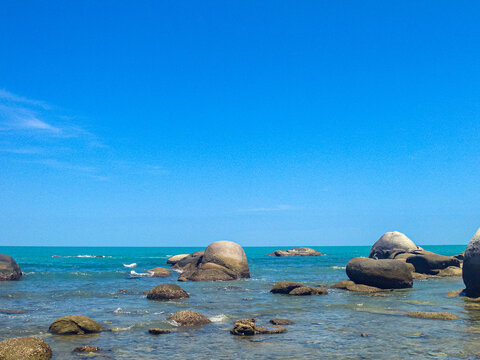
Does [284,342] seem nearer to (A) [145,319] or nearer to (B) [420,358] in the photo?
(B) [420,358]

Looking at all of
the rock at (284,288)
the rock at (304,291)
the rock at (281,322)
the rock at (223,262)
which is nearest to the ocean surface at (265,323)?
the rock at (281,322)

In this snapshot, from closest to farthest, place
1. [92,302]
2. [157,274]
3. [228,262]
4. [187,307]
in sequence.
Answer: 1. [187,307]
2. [92,302]
3. [228,262]
4. [157,274]

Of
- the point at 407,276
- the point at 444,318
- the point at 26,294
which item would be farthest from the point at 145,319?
the point at 407,276

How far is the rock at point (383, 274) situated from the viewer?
25.6m

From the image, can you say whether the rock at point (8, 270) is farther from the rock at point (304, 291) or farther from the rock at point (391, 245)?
the rock at point (391, 245)

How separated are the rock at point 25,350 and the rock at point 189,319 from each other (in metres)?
4.92

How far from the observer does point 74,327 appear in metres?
13.3

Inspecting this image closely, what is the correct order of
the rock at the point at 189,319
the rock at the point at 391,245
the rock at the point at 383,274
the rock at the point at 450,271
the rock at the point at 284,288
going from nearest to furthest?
the rock at the point at 189,319 < the rock at the point at 284,288 < the rock at the point at 383,274 < the rock at the point at 450,271 < the rock at the point at 391,245

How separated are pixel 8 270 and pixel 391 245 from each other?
37.1 meters

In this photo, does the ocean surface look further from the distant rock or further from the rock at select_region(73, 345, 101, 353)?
the distant rock

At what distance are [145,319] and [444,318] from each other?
1053 centimetres

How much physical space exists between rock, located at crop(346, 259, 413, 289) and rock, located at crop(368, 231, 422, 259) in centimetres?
2112

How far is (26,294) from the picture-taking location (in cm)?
2438

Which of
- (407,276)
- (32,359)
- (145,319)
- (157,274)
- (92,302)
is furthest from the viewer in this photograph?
(157,274)
